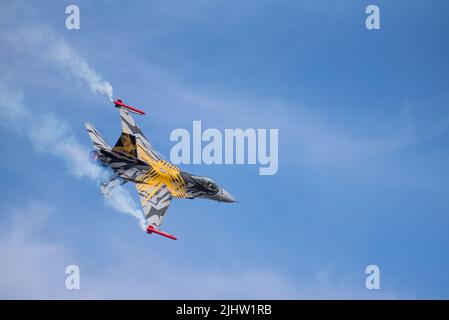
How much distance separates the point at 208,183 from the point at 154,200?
3.62m

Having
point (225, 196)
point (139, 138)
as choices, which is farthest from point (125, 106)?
point (225, 196)

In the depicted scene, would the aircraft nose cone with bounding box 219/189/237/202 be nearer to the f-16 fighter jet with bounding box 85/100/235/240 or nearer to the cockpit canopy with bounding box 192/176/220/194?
the f-16 fighter jet with bounding box 85/100/235/240

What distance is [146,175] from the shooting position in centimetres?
4800

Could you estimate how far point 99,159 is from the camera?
46688 mm

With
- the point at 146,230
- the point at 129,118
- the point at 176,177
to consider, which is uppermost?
the point at 129,118

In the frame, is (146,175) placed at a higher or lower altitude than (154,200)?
higher

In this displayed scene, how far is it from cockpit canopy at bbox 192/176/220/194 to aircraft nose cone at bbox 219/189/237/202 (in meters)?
0.54

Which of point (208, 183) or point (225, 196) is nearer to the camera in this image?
point (208, 183)

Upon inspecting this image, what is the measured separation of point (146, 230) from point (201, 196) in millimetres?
4919

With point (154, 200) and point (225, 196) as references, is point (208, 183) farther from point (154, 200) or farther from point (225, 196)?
point (154, 200)

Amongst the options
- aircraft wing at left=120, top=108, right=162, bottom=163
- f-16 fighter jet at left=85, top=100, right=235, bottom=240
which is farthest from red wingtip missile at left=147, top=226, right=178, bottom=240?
aircraft wing at left=120, top=108, right=162, bottom=163

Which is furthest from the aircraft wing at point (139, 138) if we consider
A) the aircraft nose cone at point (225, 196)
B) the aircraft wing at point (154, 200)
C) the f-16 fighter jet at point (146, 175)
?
the aircraft nose cone at point (225, 196)
